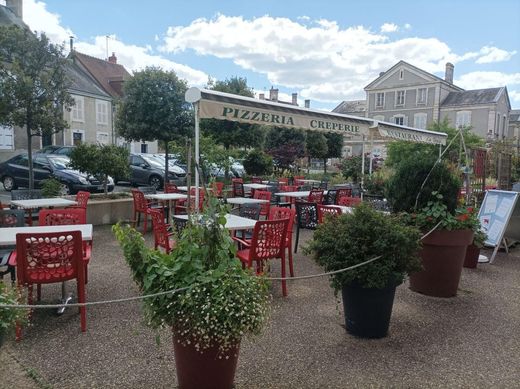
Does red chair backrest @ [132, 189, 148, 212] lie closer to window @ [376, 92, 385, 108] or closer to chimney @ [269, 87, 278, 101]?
window @ [376, 92, 385, 108]

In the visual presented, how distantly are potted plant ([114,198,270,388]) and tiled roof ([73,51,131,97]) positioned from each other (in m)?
31.4

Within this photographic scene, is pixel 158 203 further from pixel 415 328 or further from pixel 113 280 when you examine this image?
pixel 415 328

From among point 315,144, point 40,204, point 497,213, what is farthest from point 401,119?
point 40,204

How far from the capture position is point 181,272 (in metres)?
2.35

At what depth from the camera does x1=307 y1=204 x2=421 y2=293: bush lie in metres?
3.22

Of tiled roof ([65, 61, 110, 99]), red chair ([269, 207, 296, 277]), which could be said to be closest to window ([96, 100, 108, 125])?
tiled roof ([65, 61, 110, 99])

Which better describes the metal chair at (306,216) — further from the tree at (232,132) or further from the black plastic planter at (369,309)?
the tree at (232,132)

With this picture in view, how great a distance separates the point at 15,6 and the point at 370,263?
3008cm

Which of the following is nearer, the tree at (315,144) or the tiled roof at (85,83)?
the tree at (315,144)

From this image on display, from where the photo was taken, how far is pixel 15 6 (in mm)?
25812

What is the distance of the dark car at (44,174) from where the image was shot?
42.6 ft

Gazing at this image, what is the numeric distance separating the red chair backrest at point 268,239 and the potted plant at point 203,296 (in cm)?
149

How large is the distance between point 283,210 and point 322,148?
20.1 m

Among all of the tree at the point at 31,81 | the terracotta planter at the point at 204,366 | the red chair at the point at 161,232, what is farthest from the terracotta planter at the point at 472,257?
the tree at the point at 31,81
